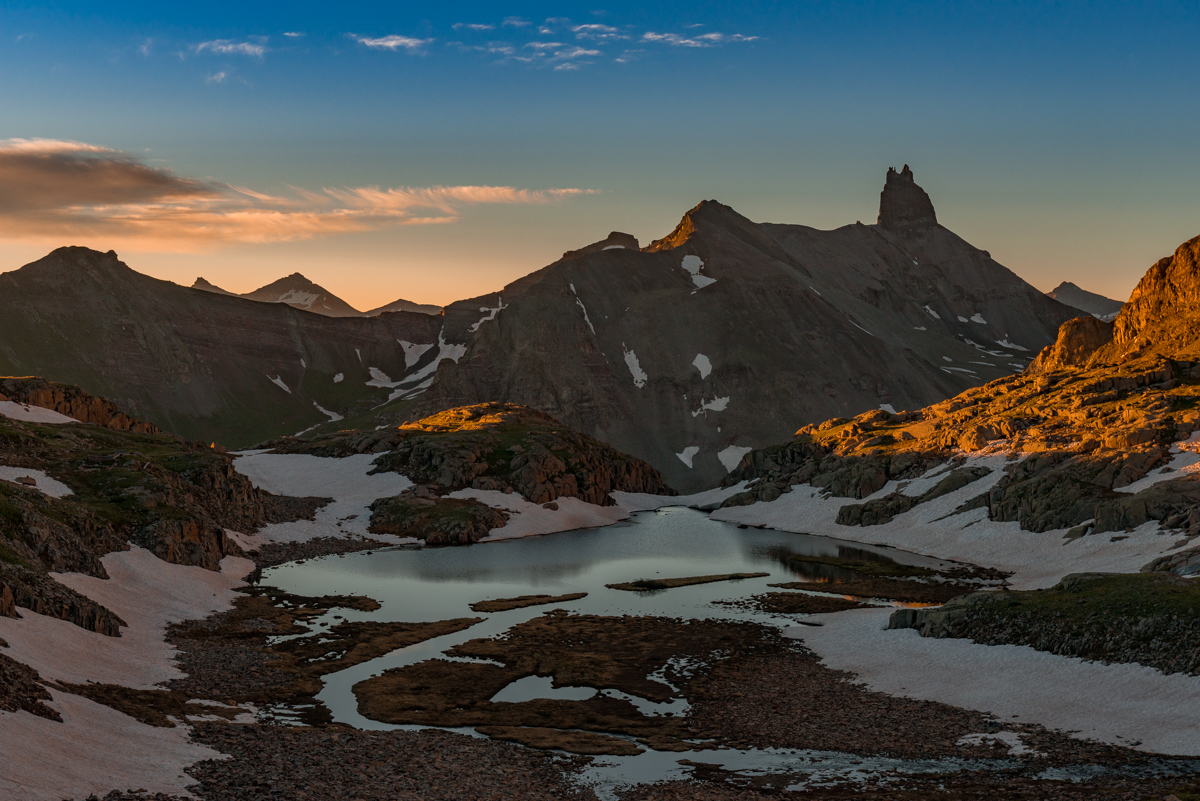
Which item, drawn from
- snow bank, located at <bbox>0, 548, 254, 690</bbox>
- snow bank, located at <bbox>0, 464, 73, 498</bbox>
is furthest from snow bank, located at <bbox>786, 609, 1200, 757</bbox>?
snow bank, located at <bbox>0, 464, 73, 498</bbox>

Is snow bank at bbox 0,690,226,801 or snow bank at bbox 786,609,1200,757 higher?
snow bank at bbox 0,690,226,801

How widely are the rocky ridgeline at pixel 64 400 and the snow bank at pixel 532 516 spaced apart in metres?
57.7

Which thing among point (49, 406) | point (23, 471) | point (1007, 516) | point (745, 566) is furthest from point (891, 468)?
point (49, 406)

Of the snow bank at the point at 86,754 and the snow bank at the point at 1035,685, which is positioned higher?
the snow bank at the point at 86,754

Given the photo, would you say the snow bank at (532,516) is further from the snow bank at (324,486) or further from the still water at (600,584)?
the snow bank at (324,486)

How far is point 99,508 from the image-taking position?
80125 mm

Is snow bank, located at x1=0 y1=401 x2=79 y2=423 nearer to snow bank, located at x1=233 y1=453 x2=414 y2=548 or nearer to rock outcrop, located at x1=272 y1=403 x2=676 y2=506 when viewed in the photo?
snow bank, located at x1=233 y1=453 x2=414 y2=548

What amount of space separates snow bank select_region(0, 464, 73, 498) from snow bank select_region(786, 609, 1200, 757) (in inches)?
2828

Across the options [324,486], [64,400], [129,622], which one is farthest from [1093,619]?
[64,400]

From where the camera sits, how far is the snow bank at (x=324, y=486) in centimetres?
11712

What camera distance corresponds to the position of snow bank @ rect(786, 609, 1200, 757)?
39.6 m

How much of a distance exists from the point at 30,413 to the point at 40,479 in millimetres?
54456

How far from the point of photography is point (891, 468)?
5812 inches

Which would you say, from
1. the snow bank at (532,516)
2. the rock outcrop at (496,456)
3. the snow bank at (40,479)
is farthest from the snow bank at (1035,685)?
the rock outcrop at (496,456)
